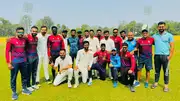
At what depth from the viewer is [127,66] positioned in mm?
8422

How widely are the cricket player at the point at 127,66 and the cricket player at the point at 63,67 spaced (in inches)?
83.0

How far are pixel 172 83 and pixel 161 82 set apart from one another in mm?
442

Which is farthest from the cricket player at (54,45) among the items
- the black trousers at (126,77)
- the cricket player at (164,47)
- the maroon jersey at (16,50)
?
the cricket player at (164,47)

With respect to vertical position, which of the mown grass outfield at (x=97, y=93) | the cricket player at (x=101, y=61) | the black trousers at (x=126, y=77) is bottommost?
the mown grass outfield at (x=97, y=93)

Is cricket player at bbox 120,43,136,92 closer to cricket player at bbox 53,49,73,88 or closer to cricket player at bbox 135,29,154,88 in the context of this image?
cricket player at bbox 135,29,154,88

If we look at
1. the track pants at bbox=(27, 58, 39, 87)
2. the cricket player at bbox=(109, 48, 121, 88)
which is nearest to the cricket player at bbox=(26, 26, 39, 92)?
the track pants at bbox=(27, 58, 39, 87)

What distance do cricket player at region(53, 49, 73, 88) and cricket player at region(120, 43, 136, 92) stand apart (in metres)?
2.11

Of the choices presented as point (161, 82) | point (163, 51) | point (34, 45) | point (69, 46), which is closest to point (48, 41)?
point (34, 45)

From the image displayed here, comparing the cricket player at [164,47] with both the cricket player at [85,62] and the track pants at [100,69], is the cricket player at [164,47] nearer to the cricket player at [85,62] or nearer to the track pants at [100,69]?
the track pants at [100,69]

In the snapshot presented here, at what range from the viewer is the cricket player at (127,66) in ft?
26.8

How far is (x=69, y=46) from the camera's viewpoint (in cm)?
1033

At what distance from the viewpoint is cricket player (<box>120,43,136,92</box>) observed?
8.16 metres

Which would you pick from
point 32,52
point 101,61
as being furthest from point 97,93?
point 32,52

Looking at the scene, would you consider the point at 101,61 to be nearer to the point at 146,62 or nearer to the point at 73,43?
the point at 73,43
